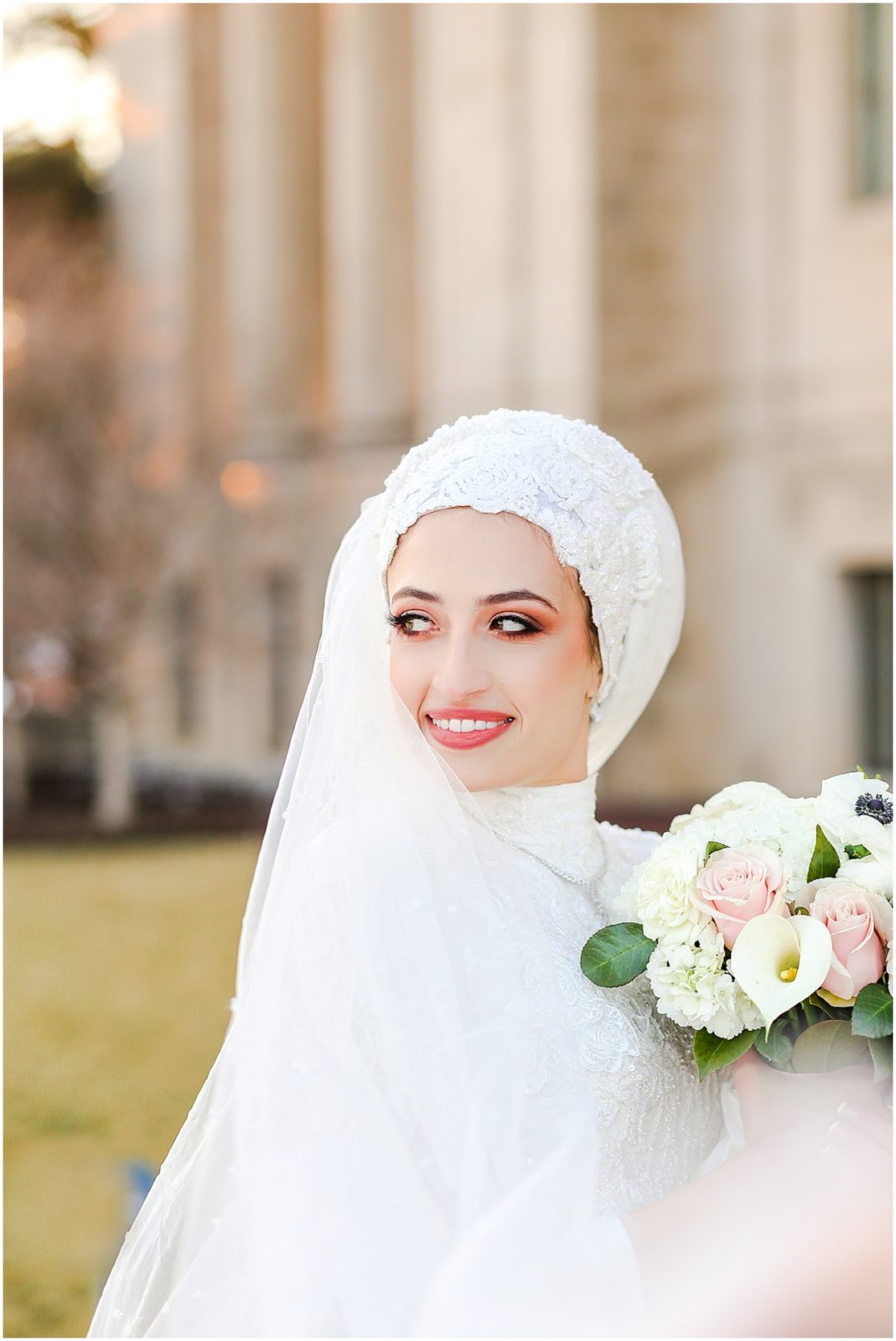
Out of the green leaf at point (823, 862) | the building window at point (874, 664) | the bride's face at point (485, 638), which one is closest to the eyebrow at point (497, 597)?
the bride's face at point (485, 638)

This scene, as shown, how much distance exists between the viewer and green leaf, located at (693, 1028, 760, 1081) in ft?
5.83

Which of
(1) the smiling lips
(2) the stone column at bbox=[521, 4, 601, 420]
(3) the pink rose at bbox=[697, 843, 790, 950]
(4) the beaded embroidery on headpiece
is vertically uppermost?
(2) the stone column at bbox=[521, 4, 601, 420]

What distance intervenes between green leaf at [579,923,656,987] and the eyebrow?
50cm

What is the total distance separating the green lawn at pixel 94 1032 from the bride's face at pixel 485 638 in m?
3.30

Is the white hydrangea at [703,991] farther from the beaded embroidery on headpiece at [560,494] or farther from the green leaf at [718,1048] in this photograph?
the beaded embroidery on headpiece at [560,494]

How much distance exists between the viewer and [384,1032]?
1755 mm

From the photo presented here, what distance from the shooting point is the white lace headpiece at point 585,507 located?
205 cm

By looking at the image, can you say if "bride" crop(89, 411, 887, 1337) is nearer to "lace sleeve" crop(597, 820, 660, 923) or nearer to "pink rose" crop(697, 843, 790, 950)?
"lace sleeve" crop(597, 820, 660, 923)

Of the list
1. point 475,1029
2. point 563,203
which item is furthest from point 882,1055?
point 563,203

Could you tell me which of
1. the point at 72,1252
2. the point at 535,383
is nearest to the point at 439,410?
the point at 535,383

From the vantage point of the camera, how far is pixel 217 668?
15336 millimetres

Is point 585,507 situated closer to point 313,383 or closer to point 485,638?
point 485,638

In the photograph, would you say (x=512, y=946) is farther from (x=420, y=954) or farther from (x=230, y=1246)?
(x=230, y=1246)

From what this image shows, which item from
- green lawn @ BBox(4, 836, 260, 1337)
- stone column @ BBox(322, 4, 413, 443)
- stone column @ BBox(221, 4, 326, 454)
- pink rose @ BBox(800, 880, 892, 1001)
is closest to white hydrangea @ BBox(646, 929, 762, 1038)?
pink rose @ BBox(800, 880, 892, 1001)
